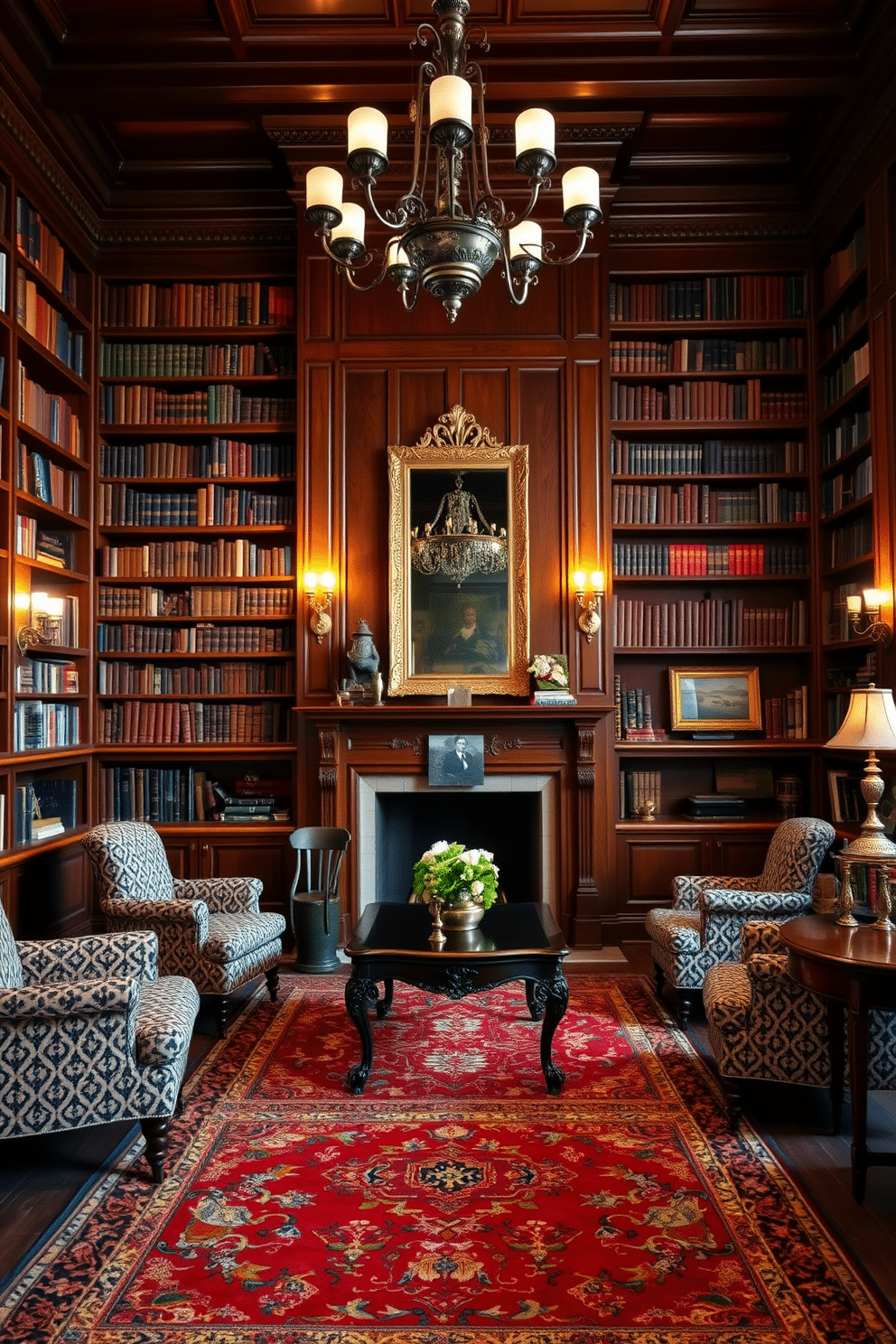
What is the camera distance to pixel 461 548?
605 centimetres

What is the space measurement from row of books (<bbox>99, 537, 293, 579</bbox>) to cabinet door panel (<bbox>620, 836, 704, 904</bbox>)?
290 cm

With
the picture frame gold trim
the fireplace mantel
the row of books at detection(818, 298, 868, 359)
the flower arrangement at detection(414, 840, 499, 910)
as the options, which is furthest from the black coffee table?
the row of books at detection(818, 298, 868, 359)

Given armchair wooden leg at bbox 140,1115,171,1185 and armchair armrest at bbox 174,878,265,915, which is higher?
armchair armrest at bbox 174,878,265,915

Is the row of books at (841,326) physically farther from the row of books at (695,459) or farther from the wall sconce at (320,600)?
the wall sconce at (320,600)

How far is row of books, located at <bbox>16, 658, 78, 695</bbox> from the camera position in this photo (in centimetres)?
533

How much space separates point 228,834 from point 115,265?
3.86 metres

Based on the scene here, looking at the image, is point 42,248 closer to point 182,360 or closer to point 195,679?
point 182,360

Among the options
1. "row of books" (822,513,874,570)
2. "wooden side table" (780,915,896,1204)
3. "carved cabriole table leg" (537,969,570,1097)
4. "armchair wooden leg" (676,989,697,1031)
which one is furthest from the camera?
"row of books" (822,513,874,570)

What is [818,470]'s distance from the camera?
6.21m

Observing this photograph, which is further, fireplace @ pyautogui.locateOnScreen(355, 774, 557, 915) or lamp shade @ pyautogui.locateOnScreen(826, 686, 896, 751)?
fireplace @ pyautogui.locateOnScreen(355, 774, 557, 915)

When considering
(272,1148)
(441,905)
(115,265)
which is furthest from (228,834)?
(115,265)

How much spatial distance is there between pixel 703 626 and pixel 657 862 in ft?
5.17

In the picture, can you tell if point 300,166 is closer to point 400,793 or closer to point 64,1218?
point 400,793

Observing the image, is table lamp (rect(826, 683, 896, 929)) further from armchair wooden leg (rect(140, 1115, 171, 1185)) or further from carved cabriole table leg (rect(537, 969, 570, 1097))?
armchair wooden leg (rect(140, 1115, 171, 1185))
